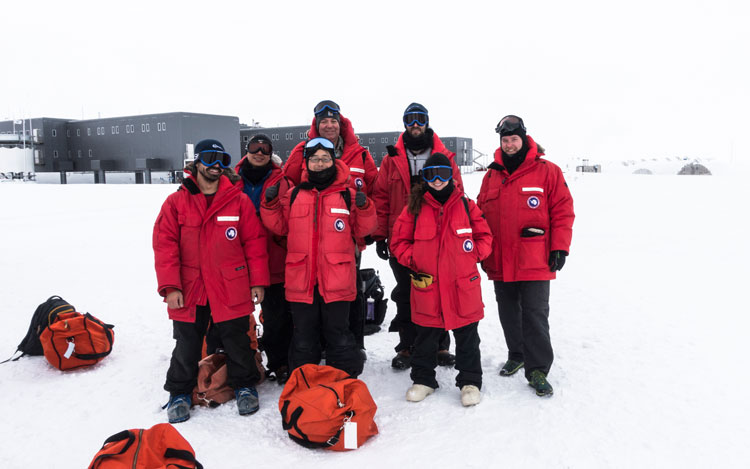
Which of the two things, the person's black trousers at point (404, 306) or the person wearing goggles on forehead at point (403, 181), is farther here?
the person's black trousers at point (404, 306)

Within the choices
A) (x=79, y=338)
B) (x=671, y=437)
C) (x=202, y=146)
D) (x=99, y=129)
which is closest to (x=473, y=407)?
(x=671, y=437)

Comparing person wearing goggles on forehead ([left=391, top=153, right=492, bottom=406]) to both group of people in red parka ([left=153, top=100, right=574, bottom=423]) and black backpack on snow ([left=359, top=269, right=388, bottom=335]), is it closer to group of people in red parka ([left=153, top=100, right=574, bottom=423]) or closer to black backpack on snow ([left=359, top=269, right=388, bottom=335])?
group of people in red parka ([left=153, top=100, right=574, bottom=423])

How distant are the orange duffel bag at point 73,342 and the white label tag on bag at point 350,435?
2884 mm

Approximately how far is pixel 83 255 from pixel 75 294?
118 inches

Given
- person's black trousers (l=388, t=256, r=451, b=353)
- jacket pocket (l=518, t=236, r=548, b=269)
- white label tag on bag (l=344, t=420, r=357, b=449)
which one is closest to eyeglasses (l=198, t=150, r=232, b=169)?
person's black trousers (l=388, t=256, r=451, b=353)

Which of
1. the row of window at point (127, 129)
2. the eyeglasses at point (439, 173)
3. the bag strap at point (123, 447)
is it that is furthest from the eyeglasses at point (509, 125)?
the row of window at point (127, 129)

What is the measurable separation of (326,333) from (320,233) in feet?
2.81

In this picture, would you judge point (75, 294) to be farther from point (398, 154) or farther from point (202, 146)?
point (398, 154)

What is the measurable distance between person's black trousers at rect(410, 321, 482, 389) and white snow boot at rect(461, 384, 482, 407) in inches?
1.6

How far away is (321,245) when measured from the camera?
3801 mm

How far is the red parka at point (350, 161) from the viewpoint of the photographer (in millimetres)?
4309

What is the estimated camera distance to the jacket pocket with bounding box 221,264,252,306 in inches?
148

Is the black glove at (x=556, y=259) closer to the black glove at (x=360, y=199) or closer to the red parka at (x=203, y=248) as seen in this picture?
the black glove at (x=360, y=199)

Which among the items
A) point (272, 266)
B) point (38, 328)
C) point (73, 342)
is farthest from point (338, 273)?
point (38, 328)
